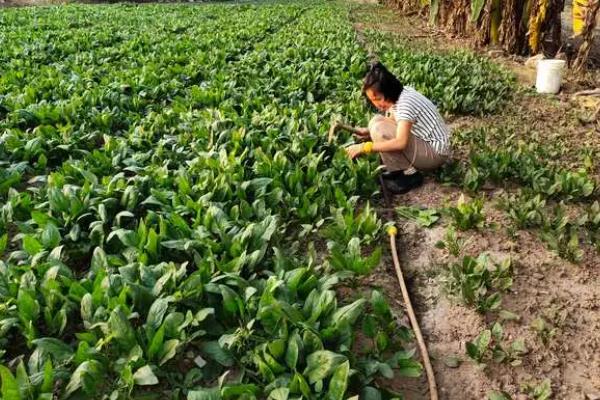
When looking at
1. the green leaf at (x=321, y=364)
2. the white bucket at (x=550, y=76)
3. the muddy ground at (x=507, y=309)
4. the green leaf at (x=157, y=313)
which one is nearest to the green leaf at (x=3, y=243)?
the green leaf at (x=157, y=313)

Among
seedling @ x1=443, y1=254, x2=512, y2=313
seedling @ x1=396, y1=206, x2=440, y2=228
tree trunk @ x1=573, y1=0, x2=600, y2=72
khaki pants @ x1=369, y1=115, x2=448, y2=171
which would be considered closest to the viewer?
seedling @ x1=443, y1=254, x2=512, y2=313

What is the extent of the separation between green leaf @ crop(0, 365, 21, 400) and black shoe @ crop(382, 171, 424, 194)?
3.37 metres

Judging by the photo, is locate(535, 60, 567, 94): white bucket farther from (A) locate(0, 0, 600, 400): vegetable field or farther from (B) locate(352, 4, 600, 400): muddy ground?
(B) locate(352, 4, 600, 400): muddy ground

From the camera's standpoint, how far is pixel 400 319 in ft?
10.5

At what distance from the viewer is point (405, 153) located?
4.75 metres

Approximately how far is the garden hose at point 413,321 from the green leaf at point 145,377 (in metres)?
1.35

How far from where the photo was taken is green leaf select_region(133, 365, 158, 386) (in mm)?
2426

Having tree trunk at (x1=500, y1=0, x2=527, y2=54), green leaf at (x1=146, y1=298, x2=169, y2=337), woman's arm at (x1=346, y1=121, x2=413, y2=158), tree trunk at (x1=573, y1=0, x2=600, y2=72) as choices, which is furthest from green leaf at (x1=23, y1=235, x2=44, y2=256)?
tree trunk at (x1=500, y1=0, x2=527, y2=54)

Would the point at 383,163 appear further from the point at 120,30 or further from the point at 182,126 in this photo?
the point at 120,30

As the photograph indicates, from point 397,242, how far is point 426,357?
1350 millimetres

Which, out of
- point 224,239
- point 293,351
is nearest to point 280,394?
point 293,351

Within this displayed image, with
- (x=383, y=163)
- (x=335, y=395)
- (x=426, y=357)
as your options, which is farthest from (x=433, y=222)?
(x=335, y=395)

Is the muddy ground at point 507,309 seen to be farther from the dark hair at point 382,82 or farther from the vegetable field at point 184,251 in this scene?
the dark hair at point 382,82

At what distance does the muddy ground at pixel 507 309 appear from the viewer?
2.74 m
